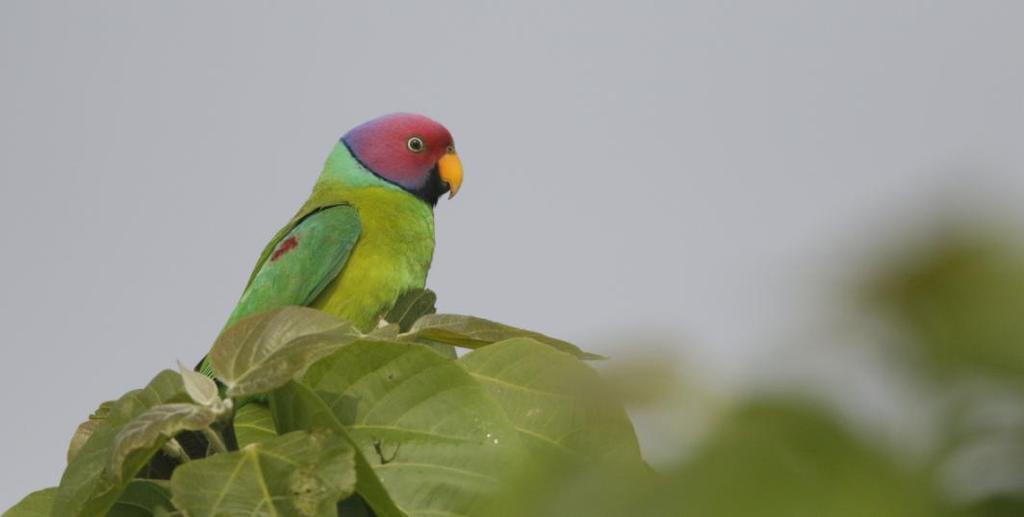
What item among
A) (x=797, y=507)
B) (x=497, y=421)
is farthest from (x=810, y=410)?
(x=497, y=421)

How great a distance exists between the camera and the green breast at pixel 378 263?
3846 mm

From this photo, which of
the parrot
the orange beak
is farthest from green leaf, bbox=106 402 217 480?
the orange beak

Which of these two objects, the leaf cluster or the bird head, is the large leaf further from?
the bird head

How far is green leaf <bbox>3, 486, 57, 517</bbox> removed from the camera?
1.72m

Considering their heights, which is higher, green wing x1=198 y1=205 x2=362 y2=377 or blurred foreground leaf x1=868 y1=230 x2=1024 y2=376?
blurred foreground leaf x1=868 y1=230 x2=1024 y2=376

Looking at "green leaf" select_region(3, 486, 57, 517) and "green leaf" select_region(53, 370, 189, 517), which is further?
"green leaf" select_region(3, 486, 57, 517)

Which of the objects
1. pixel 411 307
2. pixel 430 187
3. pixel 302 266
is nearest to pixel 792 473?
pixel 411 307

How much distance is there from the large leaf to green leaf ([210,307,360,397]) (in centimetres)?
5

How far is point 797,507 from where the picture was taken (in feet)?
1.33

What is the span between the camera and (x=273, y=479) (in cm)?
139

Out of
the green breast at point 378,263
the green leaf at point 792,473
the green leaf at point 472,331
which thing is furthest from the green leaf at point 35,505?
the green breast at point 378,263

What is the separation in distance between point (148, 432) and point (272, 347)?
0.59 feet

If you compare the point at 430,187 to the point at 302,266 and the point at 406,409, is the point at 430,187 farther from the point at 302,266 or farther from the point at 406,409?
the point at 406,409

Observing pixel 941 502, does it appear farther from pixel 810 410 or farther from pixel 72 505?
pixel 72 505
